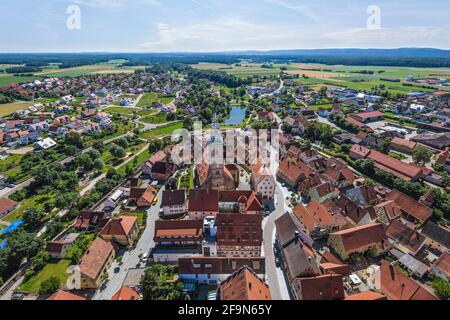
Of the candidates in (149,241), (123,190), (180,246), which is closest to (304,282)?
(180,246)

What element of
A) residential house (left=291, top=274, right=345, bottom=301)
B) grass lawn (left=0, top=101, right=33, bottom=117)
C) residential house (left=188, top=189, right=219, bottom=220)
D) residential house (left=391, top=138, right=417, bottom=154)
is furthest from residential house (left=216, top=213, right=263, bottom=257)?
grass lawn (left=0, top=101, right=33, bottom=117)

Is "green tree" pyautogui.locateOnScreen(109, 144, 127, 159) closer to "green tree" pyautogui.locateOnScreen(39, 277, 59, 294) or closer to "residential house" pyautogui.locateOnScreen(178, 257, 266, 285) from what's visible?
"green tree" pyautogui.locateOnScreen(39, 277, 59, 294)

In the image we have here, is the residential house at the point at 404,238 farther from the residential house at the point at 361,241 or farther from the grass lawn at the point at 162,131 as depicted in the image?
the grass lawn at the point at 162,131

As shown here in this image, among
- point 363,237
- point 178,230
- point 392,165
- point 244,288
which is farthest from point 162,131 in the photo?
point 244,288

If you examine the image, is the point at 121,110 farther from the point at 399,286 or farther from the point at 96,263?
the point at 399,286

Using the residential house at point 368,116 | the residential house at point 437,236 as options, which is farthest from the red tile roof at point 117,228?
the residential house at point 368,116
